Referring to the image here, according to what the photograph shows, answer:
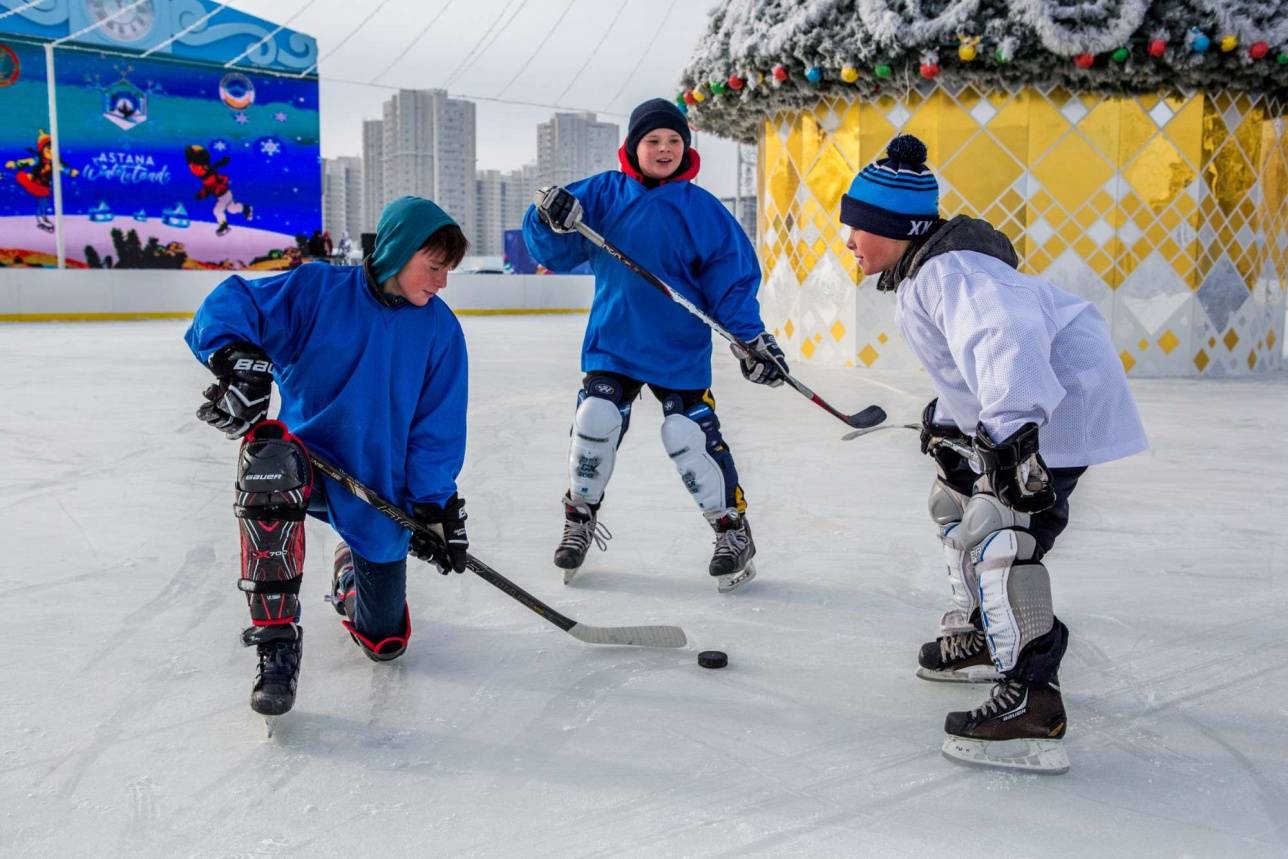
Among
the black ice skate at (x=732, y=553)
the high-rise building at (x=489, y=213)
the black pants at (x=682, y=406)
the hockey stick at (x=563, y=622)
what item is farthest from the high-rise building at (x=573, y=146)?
the hockey stick at (x=563, y=622)

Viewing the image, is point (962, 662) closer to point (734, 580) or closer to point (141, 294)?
point (734, 580)

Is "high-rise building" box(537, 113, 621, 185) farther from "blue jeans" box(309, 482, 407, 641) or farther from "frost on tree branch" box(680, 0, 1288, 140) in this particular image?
"blue jeans" box(309, 482, 407, 641)

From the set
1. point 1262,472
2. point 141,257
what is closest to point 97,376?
point 1262,472

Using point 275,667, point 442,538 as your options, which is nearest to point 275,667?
point 275,667

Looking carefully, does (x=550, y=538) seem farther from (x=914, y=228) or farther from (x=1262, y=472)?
(x=1262, y=472)

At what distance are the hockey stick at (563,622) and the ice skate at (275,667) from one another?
229mm

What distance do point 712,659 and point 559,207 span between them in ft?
3.41

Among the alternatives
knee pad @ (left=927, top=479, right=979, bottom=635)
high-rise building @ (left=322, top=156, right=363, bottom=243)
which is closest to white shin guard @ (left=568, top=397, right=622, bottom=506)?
knee pad @ (left=927, top=479, right=979, bottom=635)

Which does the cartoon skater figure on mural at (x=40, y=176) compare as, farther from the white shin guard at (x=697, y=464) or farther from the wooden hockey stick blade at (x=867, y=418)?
Answer: the wooden hockey stick blade at (x=867, y=418)

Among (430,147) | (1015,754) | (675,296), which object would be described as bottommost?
(1015,754)

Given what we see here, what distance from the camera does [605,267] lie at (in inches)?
101

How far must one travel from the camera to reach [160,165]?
13.7 m

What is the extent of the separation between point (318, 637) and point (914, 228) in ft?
4.10

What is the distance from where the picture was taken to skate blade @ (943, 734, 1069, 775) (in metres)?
1.49
